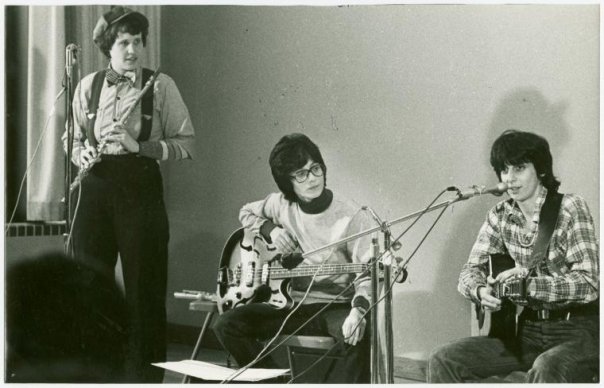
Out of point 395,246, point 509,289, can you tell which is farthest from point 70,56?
point 509,289

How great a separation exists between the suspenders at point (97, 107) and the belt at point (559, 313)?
155 cm

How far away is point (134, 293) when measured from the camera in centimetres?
328

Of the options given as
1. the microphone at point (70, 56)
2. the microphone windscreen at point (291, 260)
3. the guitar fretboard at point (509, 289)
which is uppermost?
the microphone at point (70, 56)

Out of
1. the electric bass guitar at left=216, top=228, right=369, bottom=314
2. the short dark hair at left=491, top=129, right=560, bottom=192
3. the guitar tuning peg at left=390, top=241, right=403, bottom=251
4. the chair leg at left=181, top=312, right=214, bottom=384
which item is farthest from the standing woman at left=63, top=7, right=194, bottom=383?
the short dark hair at left=491, top=129, right=560, bottom=192

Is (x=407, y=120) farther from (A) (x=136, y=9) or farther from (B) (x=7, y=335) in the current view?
(B) (x=7, y=335)

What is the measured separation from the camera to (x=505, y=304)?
120 inches

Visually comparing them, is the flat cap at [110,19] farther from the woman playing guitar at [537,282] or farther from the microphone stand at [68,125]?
the woman playing guitar at [537,282]

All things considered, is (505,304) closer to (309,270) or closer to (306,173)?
(309,270)

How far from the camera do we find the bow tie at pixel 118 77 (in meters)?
3.24

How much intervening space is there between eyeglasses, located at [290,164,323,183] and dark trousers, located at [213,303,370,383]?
0.47m

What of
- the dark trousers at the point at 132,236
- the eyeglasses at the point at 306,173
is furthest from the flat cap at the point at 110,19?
the eyeglasses at the point at 306,173

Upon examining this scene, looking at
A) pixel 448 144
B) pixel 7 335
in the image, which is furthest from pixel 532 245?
pixel 7 335

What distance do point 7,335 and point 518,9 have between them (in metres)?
2.26

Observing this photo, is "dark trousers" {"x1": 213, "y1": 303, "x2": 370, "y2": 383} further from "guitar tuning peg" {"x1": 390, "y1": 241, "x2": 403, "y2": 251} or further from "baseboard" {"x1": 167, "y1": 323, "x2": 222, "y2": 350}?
"guitar tuning peg" {"x1": 390, "y1": 241, "x2": 403, "y2": 251}
